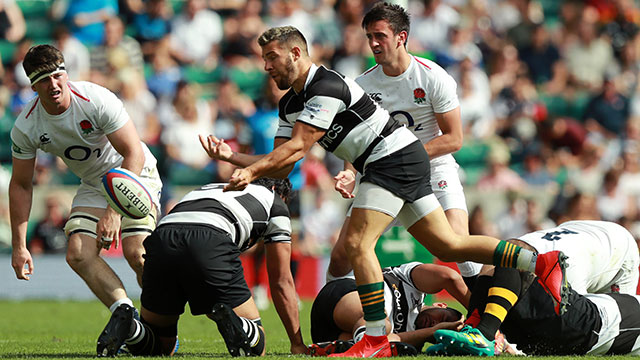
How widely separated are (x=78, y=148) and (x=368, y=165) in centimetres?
246

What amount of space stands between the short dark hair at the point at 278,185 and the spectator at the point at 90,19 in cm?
1012

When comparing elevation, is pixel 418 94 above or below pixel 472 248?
above

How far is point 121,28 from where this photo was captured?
16.4 metres

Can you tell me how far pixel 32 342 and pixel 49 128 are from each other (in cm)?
204

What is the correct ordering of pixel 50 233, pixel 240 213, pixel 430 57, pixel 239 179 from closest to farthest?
1. pixel 239 179
2. pixel 240 213
3. pixel 50 233
4. pixel 430 57

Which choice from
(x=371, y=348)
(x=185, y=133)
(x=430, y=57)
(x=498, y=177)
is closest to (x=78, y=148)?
(x=371, y=348)

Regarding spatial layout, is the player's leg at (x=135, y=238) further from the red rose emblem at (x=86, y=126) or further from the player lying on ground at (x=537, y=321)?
the player lying on ground at (x=537, y=321)

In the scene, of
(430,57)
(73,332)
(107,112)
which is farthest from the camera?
(430,57)

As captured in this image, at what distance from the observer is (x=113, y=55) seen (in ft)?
52.6

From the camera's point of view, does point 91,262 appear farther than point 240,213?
Yes

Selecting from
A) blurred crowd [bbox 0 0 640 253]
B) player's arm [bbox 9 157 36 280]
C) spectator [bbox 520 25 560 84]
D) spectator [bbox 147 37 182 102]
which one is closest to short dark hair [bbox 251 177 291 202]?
player's arm [bbox 9 157 36 280]

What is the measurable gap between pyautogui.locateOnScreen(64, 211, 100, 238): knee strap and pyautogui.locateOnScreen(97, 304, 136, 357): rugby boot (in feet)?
3.65

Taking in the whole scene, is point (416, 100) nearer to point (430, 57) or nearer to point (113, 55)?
point (430, 57)

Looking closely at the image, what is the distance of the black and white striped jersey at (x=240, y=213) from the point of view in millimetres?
6570
